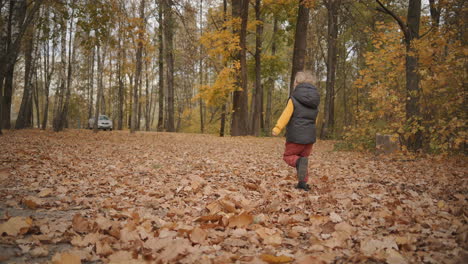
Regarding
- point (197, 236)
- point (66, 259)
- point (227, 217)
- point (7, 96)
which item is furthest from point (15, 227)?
point (7, 96)

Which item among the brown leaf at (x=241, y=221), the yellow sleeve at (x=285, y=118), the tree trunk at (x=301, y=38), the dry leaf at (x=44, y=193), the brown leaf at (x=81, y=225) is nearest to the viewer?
the brown leaf at (x=81, y=225)

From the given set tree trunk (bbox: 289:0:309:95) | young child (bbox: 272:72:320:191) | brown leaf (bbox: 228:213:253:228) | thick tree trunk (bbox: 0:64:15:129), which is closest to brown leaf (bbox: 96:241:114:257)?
brown leaf (bbox: 228:213:253:228)

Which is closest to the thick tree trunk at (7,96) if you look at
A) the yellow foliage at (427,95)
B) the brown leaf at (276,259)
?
the yellow foliage at (427,95)

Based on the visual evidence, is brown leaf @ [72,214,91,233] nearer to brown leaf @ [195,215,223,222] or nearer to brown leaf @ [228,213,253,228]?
brown leaf @ [195,215,223,222]

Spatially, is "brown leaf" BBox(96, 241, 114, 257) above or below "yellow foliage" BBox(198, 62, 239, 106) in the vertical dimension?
below

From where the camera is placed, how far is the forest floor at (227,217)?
2.03m

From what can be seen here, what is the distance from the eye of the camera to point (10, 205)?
3102 millimetres

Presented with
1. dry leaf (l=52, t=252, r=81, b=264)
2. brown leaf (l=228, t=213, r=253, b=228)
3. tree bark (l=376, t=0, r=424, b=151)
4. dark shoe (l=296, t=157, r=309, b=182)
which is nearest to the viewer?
dry leaf (l=52, t=252, r=81, b=264)

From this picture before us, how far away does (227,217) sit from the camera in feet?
A: 9.22

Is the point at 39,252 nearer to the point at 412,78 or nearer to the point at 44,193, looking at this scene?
the point at 44,193

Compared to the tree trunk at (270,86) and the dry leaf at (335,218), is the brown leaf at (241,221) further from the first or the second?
the tree trunk at (270,86)

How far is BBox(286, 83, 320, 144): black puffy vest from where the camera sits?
4027mm

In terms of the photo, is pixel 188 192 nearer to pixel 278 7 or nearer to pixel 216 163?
pixel 216 163

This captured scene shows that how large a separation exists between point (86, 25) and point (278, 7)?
10.8 m
